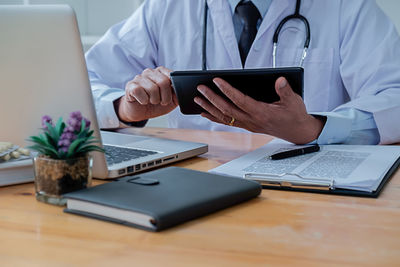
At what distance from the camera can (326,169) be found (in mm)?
881

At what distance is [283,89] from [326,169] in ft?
0.67

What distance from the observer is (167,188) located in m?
0.70

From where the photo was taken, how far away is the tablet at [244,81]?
0.97 metres

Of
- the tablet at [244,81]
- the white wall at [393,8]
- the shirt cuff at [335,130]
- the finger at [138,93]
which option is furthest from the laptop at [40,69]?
the white wall at [393,8]

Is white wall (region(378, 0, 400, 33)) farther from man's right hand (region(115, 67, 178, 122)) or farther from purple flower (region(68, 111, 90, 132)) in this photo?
purple flower (region(68, 111, 90, 132))

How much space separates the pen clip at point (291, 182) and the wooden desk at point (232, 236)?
0.03 m

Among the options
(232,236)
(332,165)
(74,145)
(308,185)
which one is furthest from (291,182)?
(74,145)

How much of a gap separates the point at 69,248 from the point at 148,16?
4.27ft

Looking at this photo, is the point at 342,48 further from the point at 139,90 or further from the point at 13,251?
the point at 13,251

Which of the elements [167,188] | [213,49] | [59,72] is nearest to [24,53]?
[59,72]

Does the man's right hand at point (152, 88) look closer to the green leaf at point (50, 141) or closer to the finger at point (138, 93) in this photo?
the finger at point (138, 93)

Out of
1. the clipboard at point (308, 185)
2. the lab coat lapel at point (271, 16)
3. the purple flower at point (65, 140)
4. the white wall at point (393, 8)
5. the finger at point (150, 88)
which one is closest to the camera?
the purple flower at point (65, 140)

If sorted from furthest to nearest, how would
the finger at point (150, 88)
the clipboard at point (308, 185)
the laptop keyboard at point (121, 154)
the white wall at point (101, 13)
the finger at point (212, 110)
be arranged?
the white wall at point (101, 13) → the finger at point (150, 88) → the finger at point (212, 110) → the laptop keyboard at point (121, 154) → the clipboard at point (308, 185)

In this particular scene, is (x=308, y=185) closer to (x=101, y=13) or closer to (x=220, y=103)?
(x=220, y=103)
